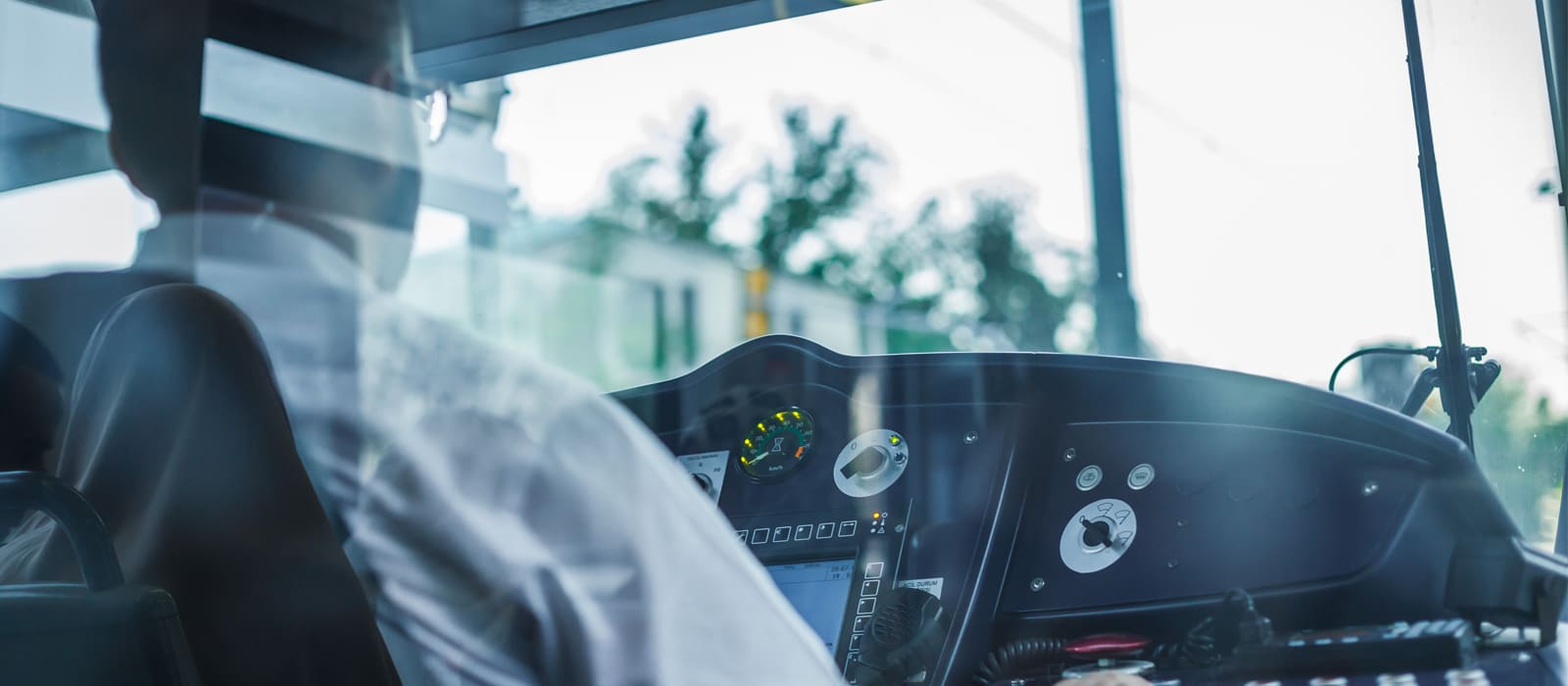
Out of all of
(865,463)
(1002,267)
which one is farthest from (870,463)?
(1002,267)

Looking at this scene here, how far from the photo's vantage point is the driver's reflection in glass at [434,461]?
595 millimetres

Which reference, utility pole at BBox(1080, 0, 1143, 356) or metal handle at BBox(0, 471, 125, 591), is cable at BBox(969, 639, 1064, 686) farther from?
metal handle at BBox(0, 471, 125, 591)

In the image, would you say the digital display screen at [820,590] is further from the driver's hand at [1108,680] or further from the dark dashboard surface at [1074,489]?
the driver's hand at [1108,680]

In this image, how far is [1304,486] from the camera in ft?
3.39

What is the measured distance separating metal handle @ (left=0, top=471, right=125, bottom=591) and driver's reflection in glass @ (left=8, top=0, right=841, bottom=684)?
35 mm

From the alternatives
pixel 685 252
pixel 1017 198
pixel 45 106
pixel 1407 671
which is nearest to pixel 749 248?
pixel 685 252

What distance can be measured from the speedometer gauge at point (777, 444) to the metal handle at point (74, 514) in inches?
29.1

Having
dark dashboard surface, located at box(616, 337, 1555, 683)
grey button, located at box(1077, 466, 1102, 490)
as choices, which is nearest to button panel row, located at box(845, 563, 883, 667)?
dark dashboard surface, located at box(616, 337, 1555, 683)

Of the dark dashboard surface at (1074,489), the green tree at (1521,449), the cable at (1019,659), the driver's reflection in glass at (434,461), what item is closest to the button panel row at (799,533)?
the dark dashboard surface at (1074,489)

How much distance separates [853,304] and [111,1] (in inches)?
281

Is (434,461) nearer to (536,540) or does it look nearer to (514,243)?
(536,540)

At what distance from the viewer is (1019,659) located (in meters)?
1.06

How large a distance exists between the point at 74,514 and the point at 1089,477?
0.91 metres

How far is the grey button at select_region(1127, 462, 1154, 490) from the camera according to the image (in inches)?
43.7
